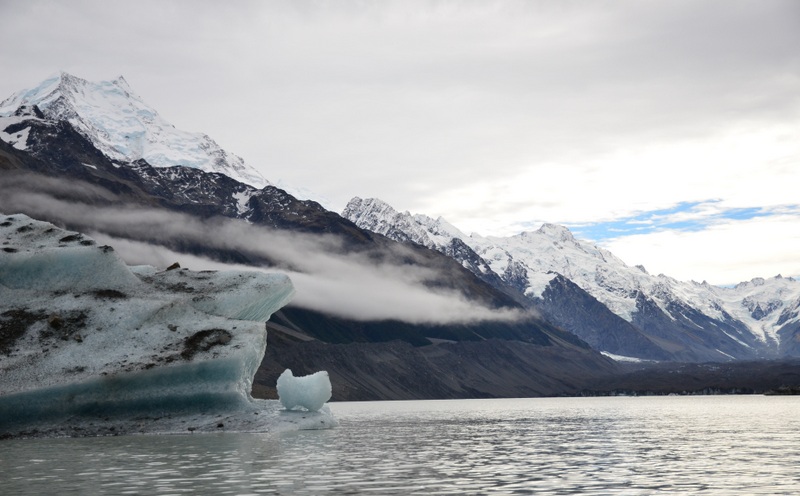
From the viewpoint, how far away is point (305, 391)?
70.6 m

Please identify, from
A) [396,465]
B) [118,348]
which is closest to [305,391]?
[118,348]

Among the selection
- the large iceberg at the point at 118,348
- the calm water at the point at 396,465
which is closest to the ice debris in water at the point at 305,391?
the large iceberg at the point at 118,348

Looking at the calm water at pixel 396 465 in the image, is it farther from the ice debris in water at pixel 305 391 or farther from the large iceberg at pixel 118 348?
the ice debris in water at pixel 305 391

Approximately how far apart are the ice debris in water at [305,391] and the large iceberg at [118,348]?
109cm

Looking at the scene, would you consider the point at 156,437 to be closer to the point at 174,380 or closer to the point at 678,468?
the point at 174,380

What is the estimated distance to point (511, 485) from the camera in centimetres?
3416

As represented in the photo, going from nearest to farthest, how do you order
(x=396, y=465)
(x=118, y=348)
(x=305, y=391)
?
(x=396, y=465) → (x=118, y=348) → (x=305, y=391)

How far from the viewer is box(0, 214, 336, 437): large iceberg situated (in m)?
62.2

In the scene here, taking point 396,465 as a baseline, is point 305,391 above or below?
above

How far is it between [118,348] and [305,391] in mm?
15078

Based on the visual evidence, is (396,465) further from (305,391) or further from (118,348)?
(118,348)

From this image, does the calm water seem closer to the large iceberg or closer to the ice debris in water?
the large iceberg

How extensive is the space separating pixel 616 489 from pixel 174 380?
3989 cm

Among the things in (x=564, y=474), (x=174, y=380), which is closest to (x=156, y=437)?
(x=174, y=380)
